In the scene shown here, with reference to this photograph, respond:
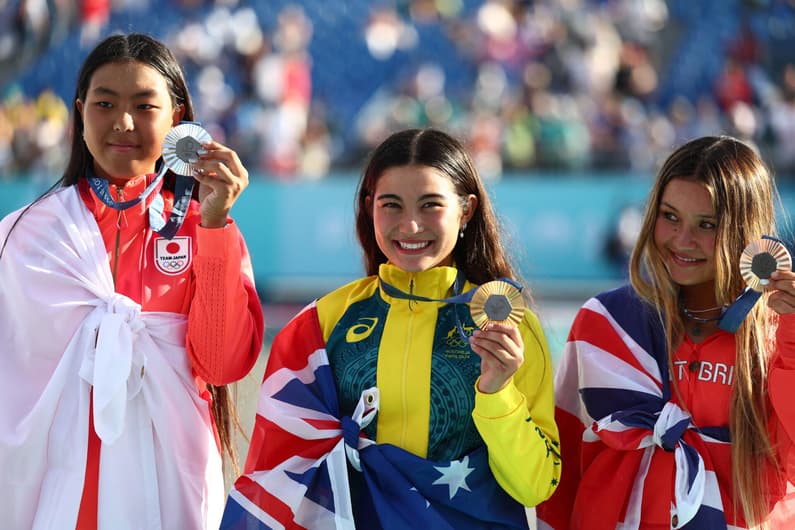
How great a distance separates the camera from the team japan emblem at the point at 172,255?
2.90m

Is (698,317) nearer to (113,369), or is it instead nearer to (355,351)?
(355,351)

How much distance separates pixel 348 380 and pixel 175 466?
511 mm

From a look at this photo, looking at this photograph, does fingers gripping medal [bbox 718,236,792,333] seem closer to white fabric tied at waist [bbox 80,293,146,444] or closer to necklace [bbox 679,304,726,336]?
necklace [bbox 679,304,726,336]

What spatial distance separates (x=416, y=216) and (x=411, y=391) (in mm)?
458

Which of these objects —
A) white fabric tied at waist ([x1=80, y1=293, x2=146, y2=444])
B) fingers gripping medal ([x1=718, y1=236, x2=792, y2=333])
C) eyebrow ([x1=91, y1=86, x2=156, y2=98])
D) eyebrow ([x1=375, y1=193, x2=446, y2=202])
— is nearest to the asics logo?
eyebrow ([x1=375, y1=193, x2=446, y2=202])

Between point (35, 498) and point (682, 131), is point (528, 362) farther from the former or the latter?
point (682, 131)

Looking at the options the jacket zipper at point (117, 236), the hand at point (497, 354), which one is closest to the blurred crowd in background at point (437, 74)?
the jacket zipper at point (117, 236)

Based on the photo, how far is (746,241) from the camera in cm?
295

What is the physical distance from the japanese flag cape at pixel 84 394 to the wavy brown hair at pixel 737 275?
1.32m

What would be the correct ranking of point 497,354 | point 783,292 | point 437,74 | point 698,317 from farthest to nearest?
point 437,74 → point 698,317 → point 783,292 → point 497,354

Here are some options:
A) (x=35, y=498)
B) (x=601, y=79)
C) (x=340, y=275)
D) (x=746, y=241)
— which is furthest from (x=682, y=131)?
(x=35, y=498)

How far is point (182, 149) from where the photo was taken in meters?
2.69

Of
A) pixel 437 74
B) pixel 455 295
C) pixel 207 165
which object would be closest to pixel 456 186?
pixel 455 295

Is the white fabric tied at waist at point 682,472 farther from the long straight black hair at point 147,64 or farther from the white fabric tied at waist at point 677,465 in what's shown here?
the long straight black hair at point 147,64
